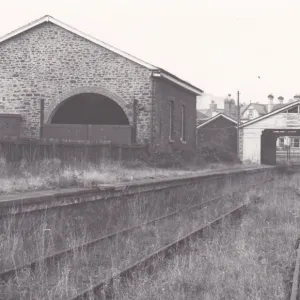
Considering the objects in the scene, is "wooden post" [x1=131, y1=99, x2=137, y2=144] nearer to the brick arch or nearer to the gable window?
the brick arch

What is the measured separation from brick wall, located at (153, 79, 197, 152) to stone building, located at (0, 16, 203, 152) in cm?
4

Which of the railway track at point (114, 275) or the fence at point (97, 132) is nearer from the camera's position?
the railway track at point (114, 275)

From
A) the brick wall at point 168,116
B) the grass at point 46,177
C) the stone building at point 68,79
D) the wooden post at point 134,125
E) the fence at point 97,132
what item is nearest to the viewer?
the grass at point 46,177

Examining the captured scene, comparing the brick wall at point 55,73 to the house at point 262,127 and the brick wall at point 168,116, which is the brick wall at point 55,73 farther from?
the house at point 262,127

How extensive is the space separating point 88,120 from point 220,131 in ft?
84.8

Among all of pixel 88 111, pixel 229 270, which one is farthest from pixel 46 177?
pixel 88 111

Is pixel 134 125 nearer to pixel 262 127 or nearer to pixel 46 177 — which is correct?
pixel 46 177

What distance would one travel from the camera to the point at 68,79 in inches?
895

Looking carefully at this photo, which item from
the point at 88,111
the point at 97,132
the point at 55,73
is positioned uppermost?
the point at 55,73

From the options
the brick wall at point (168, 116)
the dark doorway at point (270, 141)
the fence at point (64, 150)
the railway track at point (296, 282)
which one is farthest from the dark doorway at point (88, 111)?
the dark doorway at point (270, 141)

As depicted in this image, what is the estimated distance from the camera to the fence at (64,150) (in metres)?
14.3

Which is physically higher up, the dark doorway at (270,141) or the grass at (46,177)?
the dark doorway at (270,141)

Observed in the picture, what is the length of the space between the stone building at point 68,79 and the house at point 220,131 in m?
26.2

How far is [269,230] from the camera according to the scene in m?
9.48
